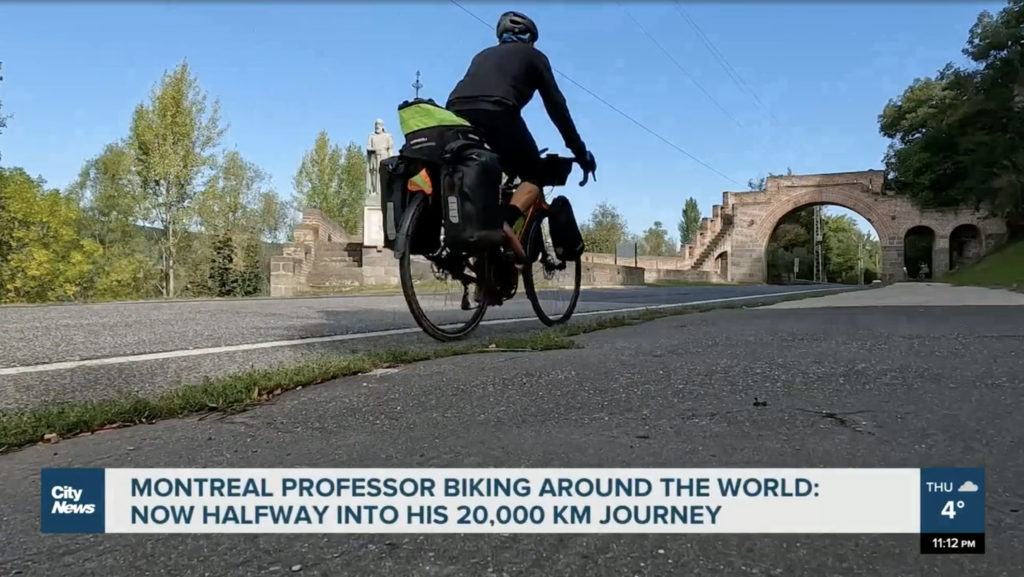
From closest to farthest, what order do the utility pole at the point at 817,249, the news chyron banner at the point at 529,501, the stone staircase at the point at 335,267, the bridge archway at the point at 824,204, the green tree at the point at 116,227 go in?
the news chyron banner at the point at 529,501 → the stone staircase at the point at 335,267 → the green tree at the point at 116,227 → the bridge archway at the point at 824,204 → the utility pole at the point at 817,249

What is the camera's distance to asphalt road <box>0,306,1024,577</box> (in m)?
1.13

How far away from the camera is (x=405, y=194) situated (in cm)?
366

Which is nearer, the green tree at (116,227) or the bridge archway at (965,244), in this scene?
the green tree at (116,227)

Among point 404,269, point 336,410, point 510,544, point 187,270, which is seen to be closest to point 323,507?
point 510,544

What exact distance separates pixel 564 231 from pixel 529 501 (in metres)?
3.61

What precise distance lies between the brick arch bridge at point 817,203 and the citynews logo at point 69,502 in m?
43.7

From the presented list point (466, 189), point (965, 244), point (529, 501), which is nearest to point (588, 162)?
point (466, 189)

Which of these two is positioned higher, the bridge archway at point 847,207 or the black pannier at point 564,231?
the bridge archway at point 847,207

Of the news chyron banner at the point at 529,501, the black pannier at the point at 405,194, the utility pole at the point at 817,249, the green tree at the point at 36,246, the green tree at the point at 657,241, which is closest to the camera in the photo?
the news chyron banner at the point at 529,501

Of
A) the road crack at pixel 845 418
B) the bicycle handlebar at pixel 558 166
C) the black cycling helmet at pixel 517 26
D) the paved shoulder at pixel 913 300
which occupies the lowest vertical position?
the road crack at pixel 845 418

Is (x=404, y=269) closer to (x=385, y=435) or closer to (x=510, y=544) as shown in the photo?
(x=385, y=435)

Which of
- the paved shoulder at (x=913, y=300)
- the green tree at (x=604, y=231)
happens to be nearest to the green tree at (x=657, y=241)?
the green tree at (x=604, y=231)

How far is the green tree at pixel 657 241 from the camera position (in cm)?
8775

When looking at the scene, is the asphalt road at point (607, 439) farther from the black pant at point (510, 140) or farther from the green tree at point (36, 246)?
the green tree at point (36, 246)
